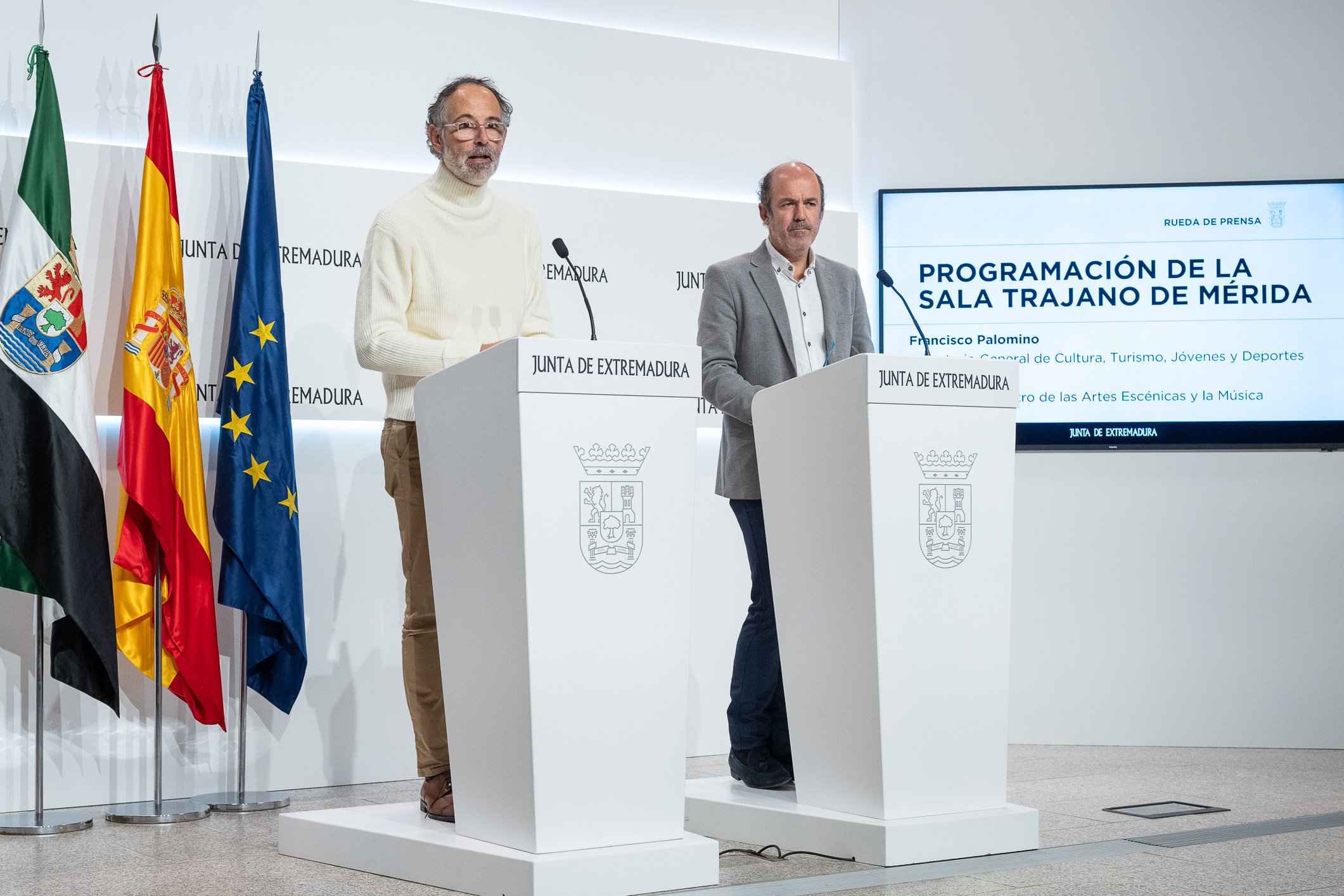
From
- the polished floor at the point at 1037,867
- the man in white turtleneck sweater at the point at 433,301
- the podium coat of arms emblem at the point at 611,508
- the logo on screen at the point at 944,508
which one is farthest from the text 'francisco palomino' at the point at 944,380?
the polished floor at the point at 1037,867

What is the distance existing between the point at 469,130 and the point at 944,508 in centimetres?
136

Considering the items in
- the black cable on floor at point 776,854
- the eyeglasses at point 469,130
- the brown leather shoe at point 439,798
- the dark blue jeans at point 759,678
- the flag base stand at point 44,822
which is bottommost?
the flag base stand at point 44,822

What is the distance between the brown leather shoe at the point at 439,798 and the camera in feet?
8.77

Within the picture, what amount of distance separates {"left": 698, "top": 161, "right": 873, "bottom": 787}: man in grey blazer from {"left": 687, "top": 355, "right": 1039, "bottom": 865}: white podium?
37 centimetres

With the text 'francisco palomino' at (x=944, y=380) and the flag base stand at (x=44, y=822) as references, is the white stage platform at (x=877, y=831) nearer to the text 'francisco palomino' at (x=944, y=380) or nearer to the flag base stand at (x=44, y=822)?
the text 'francisco palomino' at (x=944, y=380)

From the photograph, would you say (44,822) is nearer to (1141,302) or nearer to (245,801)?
(245,801)

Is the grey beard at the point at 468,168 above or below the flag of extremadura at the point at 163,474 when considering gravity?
above

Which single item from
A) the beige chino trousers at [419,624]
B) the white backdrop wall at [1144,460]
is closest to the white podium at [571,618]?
the beige chino trousers at [419,624]

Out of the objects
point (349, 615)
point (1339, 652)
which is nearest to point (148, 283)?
point (349, 615)

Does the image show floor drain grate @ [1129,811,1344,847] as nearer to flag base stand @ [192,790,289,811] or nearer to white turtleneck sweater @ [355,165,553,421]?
white turtleneck sweater @ [355,165,553,421]

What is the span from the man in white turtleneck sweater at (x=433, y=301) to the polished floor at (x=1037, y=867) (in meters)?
0.44

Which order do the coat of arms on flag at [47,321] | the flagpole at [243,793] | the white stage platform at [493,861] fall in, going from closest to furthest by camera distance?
1. the white stage platform at [493,861]
2. the coat of arms on flag at [47,321]
3. the flagpole at [243,793]

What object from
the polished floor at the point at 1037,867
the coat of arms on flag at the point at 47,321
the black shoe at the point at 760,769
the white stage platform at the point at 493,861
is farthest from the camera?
the coat of arms on flag at the point at 47,321

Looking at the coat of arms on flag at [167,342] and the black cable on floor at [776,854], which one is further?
the coat of arms on flag at [167,342]
